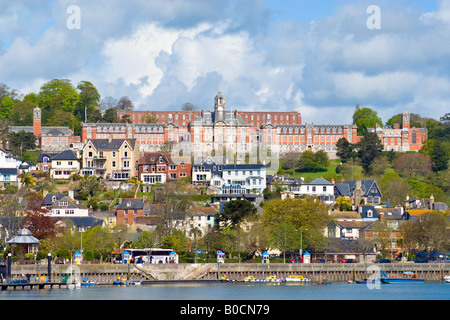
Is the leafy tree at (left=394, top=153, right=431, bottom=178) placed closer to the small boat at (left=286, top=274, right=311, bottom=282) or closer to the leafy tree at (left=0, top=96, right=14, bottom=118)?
the small boat at (left=286, top=274, right=311, bottom=282)

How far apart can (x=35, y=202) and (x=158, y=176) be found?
23132 millimetres

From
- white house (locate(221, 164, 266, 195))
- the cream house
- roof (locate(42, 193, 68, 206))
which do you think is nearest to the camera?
roof (locate(42, 193, 68, 206))

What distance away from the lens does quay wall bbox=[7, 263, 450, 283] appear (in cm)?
7075

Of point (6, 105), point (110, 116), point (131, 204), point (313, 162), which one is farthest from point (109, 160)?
point (6, 105)

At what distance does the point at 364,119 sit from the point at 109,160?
188ft

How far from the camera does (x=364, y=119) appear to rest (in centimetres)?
15550

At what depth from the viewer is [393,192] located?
104m

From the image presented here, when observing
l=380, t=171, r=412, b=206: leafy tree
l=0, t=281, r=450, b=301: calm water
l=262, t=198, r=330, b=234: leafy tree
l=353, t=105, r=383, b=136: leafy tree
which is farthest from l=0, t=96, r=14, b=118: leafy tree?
l=0, t=281, r=450, b=301: calm water

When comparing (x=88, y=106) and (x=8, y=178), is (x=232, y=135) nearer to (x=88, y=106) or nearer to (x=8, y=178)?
(x=88, y=106)

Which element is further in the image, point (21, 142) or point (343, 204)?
point (21, 142)

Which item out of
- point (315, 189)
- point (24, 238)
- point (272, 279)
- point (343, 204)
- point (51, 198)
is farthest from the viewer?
point (315, 189)

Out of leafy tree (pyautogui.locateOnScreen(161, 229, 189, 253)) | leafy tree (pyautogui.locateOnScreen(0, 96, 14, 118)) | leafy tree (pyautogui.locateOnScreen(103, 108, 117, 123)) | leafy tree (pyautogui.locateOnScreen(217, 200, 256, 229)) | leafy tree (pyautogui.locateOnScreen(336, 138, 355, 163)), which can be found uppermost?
leafy tree (pyautogui.locateOnScreen(0, 96, 14, 118))

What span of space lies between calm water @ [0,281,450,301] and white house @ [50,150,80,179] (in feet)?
135
